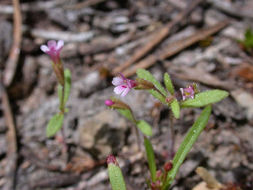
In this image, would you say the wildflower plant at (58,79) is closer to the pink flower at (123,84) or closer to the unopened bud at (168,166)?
the pink flower at (123,84)

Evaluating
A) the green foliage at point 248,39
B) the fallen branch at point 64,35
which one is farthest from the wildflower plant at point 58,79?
the green foliage at point 248,39

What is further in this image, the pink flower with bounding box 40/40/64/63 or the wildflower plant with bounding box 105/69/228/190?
the pink flower with bounding box 40/40/64/63

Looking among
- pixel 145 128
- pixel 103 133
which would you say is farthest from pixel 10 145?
pixel 145 128

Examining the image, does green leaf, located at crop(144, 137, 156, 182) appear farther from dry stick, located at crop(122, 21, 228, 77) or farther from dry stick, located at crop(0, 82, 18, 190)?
dry stick, located at crop(0, 82, 18, 190)

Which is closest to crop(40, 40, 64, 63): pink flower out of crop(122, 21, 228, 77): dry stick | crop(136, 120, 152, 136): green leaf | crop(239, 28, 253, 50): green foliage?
crop(136, 120, 152, 136): green leaf

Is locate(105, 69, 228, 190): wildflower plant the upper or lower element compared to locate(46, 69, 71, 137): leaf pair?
lower

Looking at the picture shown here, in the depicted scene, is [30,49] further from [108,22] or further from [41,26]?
[108,22]

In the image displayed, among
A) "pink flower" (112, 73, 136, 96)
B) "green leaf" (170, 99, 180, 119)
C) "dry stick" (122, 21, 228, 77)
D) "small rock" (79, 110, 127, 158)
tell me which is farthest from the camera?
"dry stick" (122, 21, 228, 77)

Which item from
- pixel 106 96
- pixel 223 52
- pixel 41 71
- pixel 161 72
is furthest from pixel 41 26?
pixel 223 52
